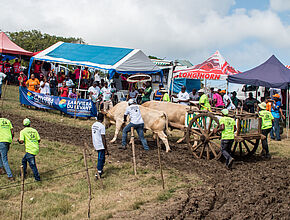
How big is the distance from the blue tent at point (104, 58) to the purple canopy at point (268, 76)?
508cm

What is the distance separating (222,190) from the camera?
8.31 meters

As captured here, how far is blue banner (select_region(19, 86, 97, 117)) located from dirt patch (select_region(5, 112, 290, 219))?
4.72m

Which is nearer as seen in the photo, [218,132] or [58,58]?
[218,132]

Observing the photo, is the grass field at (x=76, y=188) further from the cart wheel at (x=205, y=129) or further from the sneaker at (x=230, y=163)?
the cart wheel at (x=205, y=129)

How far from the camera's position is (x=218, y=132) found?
36.0ft

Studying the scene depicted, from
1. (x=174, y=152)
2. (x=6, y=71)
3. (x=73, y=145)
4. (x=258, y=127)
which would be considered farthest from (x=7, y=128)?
(x=6, y=71)

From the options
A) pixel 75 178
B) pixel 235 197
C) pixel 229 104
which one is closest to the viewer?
pixel 235 197

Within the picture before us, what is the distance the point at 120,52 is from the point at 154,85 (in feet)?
21.1

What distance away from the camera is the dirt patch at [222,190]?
6.91 metres

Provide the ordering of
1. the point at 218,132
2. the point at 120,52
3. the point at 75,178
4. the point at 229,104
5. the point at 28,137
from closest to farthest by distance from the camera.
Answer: the point at 28,137, the point at 75,178, the point at 218,132, the point at 229,104, the point at 120,52

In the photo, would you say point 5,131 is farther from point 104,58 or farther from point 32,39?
point 32,39

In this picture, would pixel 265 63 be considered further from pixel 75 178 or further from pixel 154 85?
pixel 75 178

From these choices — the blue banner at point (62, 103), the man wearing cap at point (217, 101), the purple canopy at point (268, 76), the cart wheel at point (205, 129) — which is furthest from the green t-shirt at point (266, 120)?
the blue banner at point (62, 103)

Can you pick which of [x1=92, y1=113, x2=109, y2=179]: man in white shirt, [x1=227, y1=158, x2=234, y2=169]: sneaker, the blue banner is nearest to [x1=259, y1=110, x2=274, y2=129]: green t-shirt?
[x1=227, y1=158, x2=234, y2=169]: sneaker
